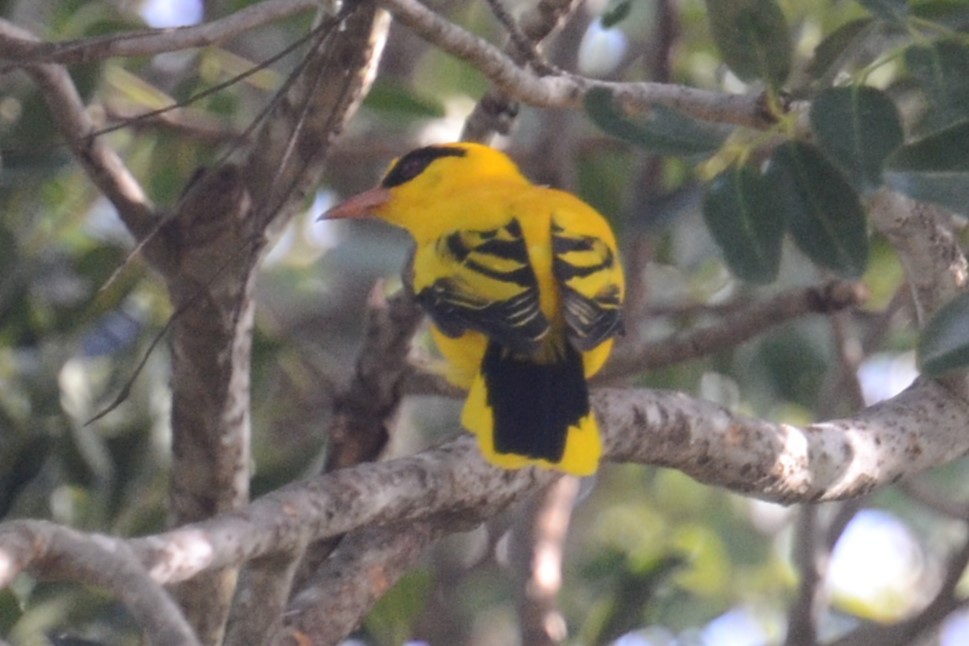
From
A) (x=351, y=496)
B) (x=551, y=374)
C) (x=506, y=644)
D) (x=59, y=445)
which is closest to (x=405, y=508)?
(x=351, y=496)

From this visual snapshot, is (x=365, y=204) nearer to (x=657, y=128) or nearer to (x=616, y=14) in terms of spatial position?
(x=616, y=14)

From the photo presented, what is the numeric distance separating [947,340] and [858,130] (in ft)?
1.20

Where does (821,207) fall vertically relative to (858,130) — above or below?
below

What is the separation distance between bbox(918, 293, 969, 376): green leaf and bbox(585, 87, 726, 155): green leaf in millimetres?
535

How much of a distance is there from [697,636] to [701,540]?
121cm

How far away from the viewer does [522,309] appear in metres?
2.98

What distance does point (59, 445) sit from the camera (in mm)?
3135

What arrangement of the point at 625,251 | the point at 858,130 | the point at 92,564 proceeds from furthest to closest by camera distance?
the point at 625,251, the point at 858,130, the point at 92,564

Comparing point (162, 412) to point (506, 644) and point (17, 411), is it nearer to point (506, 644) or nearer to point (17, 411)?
point (17, 411)

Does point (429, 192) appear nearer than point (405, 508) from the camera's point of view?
No

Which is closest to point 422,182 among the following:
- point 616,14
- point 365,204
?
point 365,204

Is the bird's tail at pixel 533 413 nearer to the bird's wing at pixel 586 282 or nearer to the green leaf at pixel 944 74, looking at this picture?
the bird's wing at pixel 586 282

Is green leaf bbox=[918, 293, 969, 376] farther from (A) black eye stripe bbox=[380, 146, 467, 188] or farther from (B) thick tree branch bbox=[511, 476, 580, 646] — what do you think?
(A) black eye stripe bbox=[380, 146, 467, 188]

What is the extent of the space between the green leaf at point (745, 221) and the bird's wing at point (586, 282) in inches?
16.0
